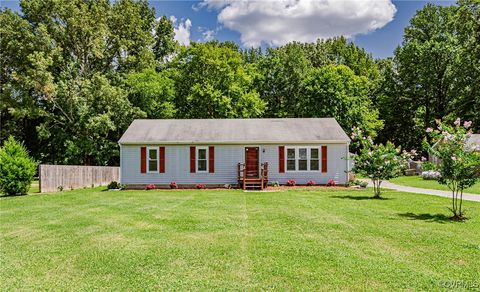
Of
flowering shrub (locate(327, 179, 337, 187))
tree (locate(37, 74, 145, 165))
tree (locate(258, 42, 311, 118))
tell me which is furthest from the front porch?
tree (locate(258, 42, 311, 118))

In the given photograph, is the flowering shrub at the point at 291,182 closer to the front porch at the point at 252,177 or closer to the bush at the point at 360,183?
the front porch at the point at 252,177

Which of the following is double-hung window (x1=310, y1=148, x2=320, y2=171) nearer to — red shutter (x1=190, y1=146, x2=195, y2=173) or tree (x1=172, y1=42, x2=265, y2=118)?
red shutter (x1=190, y1=146, x2=195, y2=173)

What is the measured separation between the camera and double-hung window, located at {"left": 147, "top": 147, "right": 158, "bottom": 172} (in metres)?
20.8

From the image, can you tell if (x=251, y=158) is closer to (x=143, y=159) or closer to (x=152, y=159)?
(x=152, y=159)

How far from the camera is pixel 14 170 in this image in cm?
1672

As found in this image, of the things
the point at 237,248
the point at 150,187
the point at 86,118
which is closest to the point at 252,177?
the point at 150,187

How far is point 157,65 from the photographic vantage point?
37938mm

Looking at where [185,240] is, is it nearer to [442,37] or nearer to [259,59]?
[259,59]

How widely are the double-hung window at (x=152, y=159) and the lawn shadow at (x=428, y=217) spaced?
540 inches

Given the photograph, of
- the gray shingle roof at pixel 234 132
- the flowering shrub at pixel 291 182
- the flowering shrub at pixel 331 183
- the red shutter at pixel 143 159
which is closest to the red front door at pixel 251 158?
the gray shingle roof at pixel 234 132

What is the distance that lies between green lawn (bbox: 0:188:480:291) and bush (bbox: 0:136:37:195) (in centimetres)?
529

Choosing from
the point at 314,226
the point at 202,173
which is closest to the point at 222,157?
the point at 202,173

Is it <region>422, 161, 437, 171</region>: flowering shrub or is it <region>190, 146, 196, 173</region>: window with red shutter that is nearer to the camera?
<region>422, 161, 437, 171</region>: flowering shrub

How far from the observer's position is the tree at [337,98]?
34969 millimetres
